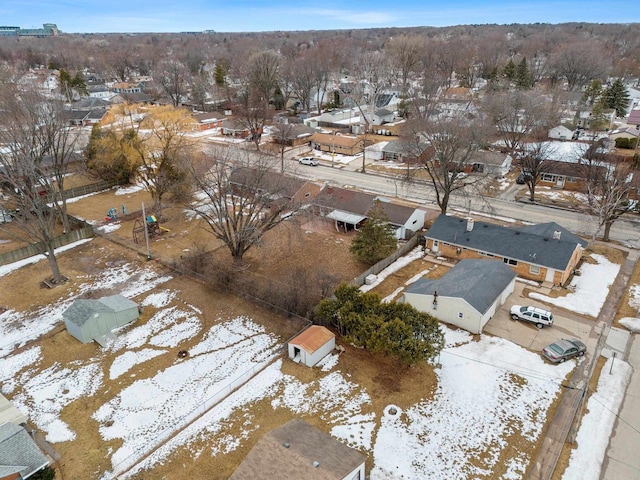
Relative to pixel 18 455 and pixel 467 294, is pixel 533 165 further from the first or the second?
pixel 18 455

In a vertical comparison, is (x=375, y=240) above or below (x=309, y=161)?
above

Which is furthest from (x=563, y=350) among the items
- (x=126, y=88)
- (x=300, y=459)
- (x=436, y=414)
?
(x=126, y=88)

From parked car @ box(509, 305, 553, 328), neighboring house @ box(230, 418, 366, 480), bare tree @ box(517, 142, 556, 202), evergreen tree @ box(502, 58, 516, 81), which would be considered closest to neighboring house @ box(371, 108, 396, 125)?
evergreen tree @ box(502, 58, 516, 81)

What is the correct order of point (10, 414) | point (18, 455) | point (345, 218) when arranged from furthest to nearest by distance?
point (345, 218)
point (10, 414)
point (18, 455)

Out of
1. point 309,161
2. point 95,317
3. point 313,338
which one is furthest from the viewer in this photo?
point 309,161

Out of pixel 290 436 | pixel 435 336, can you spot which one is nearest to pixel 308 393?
pixel 290 436

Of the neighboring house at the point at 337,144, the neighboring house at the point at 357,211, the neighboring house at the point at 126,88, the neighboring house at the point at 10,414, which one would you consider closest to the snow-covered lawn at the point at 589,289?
the neighboring house at the point at 357,211

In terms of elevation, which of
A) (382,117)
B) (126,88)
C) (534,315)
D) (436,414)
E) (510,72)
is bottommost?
(436,414)

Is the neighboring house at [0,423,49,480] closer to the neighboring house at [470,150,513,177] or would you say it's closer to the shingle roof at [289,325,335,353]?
the shingle roof at [289,325,335,353]
